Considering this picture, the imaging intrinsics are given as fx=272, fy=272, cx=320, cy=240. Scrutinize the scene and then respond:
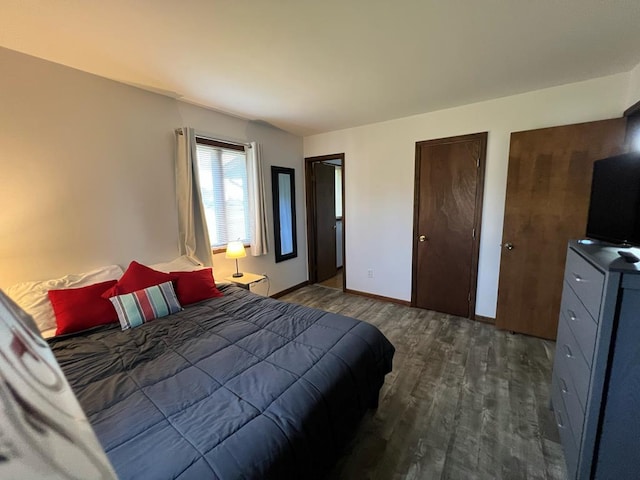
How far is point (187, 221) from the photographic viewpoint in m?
2.69

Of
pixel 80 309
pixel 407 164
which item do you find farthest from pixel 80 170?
pixel 407 164

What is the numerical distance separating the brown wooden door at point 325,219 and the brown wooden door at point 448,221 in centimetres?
164

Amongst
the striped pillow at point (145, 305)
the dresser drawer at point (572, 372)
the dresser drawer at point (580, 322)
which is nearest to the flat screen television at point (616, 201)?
the dresser drawer at point (580, 322)

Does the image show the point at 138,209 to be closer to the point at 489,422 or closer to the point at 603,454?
the point at 489,422

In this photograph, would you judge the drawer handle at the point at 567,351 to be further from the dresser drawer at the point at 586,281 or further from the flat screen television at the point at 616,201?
the flat screen television at the point at 616,201

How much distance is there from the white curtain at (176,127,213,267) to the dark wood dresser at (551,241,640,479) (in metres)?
2.91

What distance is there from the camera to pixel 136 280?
6.78 ft

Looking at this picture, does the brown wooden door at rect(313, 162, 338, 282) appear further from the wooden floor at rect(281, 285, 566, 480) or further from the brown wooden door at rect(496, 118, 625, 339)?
the brown wooden door at rect(496, 118, 625, 339)

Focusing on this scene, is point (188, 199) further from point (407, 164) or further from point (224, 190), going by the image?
point (407, 164)

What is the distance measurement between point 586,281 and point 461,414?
110 centimetres

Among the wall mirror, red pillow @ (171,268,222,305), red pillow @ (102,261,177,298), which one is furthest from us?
the wall mirror

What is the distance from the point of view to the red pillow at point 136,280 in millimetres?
1980

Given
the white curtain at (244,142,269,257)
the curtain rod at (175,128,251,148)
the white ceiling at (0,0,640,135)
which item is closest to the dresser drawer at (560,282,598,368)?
the white ceiling at (0,0,640,135)

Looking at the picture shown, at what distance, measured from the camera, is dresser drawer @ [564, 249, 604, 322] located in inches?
45.0
